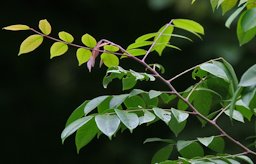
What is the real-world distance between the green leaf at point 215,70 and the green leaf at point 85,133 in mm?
195

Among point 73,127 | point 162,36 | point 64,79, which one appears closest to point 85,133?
point 73,127

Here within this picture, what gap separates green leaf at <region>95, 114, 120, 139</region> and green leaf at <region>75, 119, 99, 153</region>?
4 centimetres

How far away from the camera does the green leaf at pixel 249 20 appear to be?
952 millimetres

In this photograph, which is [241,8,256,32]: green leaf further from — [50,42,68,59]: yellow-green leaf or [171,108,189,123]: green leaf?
[50,42,68,59]: yellow-green leaf

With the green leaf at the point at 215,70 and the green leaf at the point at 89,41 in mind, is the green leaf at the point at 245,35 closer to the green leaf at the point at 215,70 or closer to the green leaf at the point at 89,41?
the green leaf at the point at 215,70

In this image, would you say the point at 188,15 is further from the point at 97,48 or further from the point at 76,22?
the point at 97,48

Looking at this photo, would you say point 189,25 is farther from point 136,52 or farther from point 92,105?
point 92,105

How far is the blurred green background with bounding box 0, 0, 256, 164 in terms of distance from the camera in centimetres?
370

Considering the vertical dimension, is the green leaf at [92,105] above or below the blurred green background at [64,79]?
above

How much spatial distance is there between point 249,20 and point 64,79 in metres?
2.86

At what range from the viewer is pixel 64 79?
377cm

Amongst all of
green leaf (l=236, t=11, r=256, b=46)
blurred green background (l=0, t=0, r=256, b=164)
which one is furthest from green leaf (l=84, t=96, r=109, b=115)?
blurred green background (l=0, t=0, r=256, b=164)

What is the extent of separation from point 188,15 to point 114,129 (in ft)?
7.56

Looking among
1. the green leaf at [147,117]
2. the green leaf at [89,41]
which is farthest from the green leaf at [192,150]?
the green leaf at [89,41]
